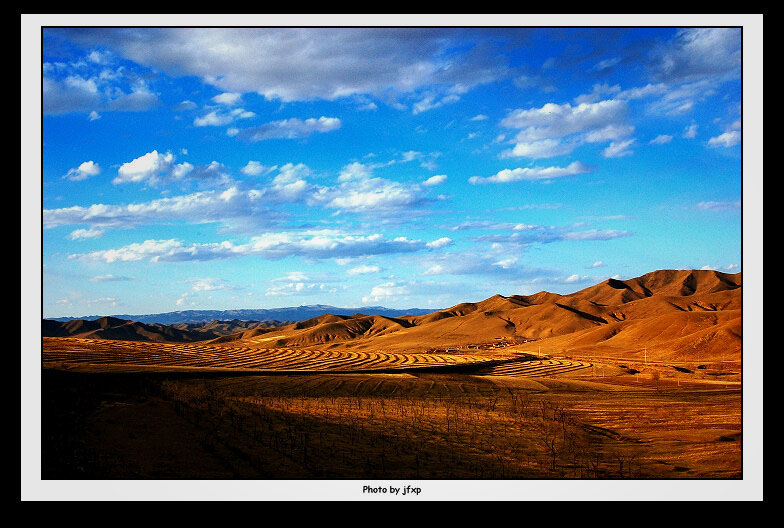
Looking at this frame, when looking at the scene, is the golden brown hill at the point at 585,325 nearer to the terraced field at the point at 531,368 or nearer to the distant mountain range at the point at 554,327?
the distant mountain range at the point at 554,327

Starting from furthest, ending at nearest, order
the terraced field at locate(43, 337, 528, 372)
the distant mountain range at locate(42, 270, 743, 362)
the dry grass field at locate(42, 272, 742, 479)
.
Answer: the distant mountain range at locate(42, 270, 743, 362), the terraced field at locate(43, 337, 528, 372), the dry grass field at locate(42, 272, 742, 479)

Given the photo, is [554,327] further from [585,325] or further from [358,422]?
[358,422]

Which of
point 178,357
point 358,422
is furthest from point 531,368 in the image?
point 358,422

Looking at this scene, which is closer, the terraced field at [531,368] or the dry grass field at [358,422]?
the dry grass field at [358,422]

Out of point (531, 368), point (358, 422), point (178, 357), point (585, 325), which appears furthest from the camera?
point (585, 325)

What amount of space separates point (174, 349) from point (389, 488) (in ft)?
50.1

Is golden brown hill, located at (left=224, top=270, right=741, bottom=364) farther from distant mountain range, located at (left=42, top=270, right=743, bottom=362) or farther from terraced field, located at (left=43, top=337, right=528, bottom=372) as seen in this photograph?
terraced field, located at (left=43, top=337, right=528, bottom=372)

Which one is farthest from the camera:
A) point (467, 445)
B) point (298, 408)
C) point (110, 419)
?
point (298, 408)

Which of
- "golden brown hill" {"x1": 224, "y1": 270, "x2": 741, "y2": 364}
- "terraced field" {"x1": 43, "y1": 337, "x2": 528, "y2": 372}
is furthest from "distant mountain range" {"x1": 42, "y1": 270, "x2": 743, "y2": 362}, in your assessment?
"terraced field" {"x1": 43, "y1": 337, "x2": 528, "y2": 372}

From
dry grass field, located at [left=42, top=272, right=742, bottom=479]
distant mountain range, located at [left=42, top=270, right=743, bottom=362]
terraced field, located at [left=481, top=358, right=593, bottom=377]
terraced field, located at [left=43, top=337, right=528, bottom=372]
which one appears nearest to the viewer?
dry grass field, located at [left=42, top=272, right=742, bottom=479]

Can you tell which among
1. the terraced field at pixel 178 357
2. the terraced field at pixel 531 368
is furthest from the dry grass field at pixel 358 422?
the terraced field at pixel 531 368

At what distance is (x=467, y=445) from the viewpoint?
9.70 m
